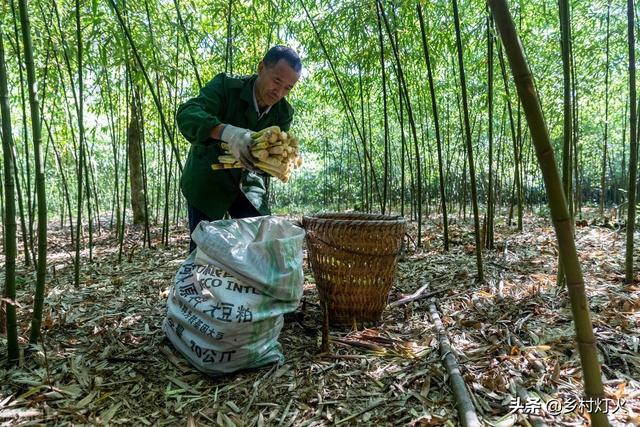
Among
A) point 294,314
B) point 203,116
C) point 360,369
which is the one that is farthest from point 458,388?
point 203,116

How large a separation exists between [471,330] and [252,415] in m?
0.97

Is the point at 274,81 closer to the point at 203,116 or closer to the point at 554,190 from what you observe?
the point at 203,116

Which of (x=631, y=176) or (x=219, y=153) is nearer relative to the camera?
(x=219, y=153)

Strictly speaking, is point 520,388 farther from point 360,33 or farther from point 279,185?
point 279,185

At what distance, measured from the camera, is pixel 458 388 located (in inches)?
48.3

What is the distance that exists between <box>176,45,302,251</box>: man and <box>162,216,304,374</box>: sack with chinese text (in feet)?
1.10

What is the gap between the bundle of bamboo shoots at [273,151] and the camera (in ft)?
5.21

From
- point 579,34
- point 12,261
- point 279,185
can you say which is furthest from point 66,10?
point 279,185

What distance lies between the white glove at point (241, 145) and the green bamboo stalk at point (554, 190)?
1.06 m

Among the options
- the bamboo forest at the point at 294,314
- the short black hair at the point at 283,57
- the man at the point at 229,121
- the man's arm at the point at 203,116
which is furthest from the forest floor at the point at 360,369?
the short black hair at the point at 283,57

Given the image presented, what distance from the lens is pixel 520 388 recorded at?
1259mm

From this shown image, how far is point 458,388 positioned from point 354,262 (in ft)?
2.39

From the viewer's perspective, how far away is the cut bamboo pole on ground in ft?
3.60

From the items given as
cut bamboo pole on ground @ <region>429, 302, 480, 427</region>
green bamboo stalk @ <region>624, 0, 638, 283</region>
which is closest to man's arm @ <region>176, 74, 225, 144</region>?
cut bamboo pole on ground @ <region>429, 302, 480, 427</region>
